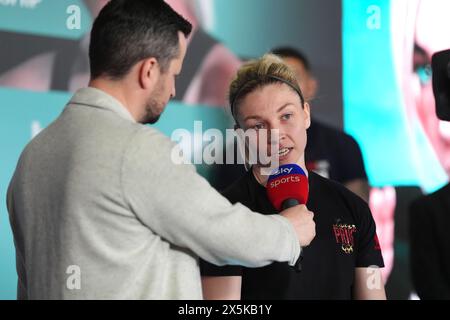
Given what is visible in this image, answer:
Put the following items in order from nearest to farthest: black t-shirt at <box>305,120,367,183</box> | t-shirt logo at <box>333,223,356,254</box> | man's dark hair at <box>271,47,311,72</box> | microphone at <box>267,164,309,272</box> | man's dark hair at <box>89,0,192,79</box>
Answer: man's dark hair at <box>89,0,192,79</box> < microphone at <box>267,164,309,272</box> < t-shirt logo at <box>333,223,356,254</box> < black t-shirt at <box>305,120,367,183</box> < man's dark hair at <box>271,47,311,72</box>

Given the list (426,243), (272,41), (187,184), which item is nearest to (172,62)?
(187,184)

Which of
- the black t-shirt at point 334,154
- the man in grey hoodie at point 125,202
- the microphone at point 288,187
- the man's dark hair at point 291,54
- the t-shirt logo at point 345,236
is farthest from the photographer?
the man's dark hair at point 291,54

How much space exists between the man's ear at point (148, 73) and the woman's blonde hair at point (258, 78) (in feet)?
1.18

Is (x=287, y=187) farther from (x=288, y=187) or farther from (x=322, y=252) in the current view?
(x=322, y=252)

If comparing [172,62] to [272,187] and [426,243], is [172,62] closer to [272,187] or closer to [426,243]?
[272,187]

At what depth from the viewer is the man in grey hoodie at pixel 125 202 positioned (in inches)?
61.1

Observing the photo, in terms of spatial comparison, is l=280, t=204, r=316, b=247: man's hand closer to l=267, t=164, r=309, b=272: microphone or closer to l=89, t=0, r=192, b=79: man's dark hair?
l=267, t=164, r=309, b=272: microphone

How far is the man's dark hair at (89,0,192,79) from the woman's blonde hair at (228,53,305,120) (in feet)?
1.04

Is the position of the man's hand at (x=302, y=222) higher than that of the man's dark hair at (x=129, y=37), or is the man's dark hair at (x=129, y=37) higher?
the man's dark hair at (x=129, y=37)

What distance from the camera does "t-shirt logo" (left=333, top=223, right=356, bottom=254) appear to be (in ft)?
6.31

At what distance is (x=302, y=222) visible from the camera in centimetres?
171

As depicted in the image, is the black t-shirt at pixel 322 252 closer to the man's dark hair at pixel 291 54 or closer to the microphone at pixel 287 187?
the microphone at pixel 287 187

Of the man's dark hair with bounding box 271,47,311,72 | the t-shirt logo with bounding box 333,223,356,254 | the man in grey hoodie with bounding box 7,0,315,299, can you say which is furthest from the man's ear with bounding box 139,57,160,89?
the man's dark hair with bounding box 271,47,311,72

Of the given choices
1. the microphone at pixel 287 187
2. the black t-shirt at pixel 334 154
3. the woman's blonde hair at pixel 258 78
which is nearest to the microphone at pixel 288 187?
the microphone at pixel 287 187
